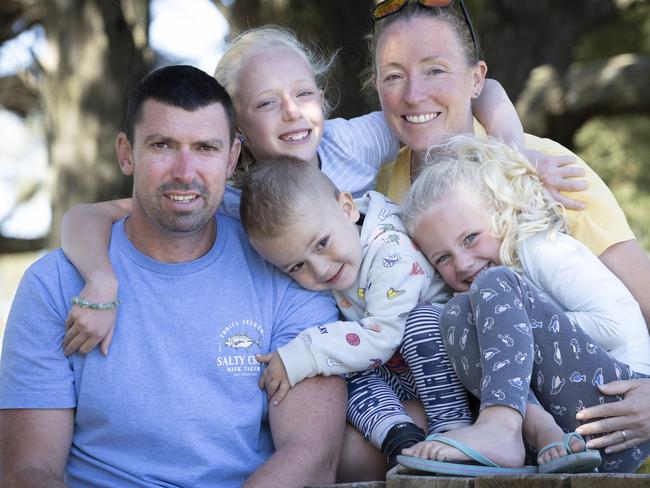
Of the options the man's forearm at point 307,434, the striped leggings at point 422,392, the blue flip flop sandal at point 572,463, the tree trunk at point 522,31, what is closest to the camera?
the blue flip flop sandal at point 572,463

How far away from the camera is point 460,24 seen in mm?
3387

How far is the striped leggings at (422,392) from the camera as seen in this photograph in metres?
2.80

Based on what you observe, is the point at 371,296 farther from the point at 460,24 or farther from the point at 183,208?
the point at 460,24

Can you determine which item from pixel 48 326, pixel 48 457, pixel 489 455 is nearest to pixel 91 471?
pixel 48 457

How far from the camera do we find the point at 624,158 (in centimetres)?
873

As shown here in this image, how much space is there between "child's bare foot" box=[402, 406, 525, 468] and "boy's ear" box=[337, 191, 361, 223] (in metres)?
0.81

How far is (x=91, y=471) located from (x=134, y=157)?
90cm

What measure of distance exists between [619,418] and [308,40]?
11.0 ft

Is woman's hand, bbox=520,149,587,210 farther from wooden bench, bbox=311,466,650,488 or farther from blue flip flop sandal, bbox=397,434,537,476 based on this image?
wooden bench, bbox=311,466,650,488

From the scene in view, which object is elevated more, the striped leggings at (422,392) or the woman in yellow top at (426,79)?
the woman in yellow top at (426,79)

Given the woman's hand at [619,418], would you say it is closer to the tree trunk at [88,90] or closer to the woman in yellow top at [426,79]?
the woman in yellow top at [426,79]

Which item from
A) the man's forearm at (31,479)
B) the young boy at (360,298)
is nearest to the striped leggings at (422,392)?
the young boy at (360,298)

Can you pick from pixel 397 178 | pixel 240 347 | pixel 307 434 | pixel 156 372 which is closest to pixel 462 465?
pixel 307 434

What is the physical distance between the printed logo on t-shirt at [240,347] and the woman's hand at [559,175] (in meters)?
0.95
